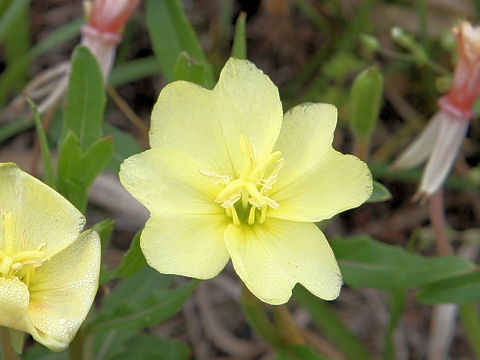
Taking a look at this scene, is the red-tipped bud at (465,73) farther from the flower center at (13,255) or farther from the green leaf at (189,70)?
the flower center at (13,255)

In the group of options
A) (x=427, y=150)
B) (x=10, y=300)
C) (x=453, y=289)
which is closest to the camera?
(x=10, y=300)

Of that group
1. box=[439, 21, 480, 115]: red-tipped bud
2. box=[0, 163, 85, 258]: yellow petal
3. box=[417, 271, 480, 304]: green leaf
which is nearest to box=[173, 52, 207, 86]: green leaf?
box=[0, 163, 85, 258]: yellow petal

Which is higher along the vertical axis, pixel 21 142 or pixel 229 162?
pixel 229 162

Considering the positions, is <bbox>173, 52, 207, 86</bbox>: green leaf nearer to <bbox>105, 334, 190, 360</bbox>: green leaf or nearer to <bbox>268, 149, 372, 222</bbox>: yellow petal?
<bbox>268, 149, 372, 222</bbox>: yellow petal

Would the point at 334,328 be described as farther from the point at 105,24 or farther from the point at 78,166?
the point at 105,24

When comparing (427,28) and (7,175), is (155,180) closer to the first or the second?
(7,175)

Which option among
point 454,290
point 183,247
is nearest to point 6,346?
point 183,247

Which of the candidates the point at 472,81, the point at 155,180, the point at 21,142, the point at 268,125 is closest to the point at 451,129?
→ the point at 472,81

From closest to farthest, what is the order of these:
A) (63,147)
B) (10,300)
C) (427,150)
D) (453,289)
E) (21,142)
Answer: (10,300), (63,147), (453,289), (427,150), (21,142)
